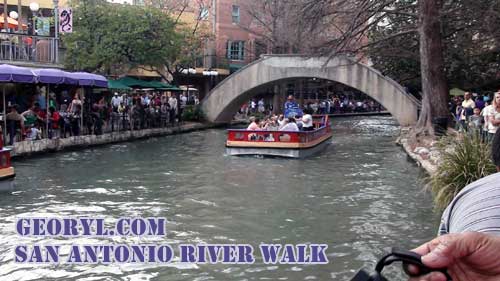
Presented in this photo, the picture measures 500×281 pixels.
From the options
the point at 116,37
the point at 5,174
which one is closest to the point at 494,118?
the point at 5,174

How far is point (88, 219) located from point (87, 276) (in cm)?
248

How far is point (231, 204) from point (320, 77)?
21312mm

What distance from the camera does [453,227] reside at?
212 centimetres

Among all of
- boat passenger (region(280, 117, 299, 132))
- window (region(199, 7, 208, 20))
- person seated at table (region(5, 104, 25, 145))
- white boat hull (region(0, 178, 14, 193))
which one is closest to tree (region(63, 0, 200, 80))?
person seated at table (region(5, 104, 25, 145))

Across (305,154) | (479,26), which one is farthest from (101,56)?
(479,26)

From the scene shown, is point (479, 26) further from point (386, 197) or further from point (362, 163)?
point (386, 197)

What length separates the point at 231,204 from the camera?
11.2 m

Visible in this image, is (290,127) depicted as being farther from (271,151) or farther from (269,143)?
(271,151)

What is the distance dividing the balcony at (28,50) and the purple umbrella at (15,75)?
455 centimetres

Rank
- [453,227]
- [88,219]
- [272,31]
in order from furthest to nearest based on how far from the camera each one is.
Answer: [272,31] → [88,219] → [453,227]

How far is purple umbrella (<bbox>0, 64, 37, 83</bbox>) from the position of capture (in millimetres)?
16734

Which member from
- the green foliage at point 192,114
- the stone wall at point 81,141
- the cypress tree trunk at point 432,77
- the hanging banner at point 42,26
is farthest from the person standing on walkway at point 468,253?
the green foliage at point 192,114

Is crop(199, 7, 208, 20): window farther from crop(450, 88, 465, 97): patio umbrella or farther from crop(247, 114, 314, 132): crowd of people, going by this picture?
crop(247, 114, 314, 132): crowd of people

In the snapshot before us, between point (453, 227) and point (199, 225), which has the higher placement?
point (453, 227)
